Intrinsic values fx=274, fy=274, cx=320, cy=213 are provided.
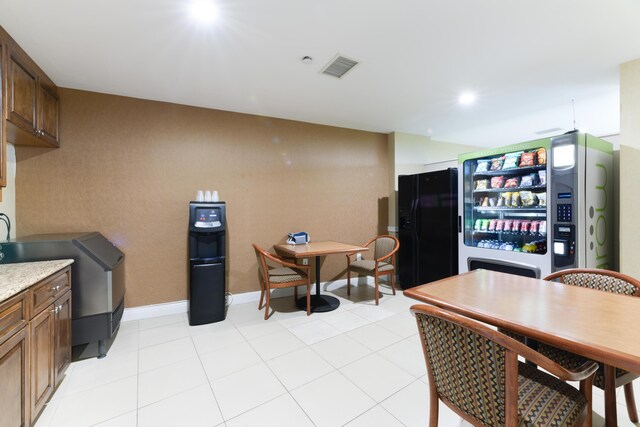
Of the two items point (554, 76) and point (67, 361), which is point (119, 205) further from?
point (554, 76)

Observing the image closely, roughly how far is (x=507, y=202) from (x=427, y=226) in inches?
43.2

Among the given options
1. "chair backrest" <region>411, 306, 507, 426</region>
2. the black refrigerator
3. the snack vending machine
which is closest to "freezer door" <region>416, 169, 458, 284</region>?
the black refrigerator

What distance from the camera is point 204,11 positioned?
6.30ft

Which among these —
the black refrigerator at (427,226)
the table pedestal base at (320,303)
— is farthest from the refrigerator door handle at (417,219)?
the table pedestal base at (320,303)

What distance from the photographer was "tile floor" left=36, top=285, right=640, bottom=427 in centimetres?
178

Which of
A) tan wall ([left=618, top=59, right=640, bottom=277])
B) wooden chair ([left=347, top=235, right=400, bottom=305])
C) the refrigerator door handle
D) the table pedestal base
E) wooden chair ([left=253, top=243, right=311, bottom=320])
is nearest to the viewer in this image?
tan wall ([left=618, top=59, right=640, bottom=277])

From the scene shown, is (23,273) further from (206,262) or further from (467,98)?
(467,98)

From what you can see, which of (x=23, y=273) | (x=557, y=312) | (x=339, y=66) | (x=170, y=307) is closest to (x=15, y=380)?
(x=23, y=273)

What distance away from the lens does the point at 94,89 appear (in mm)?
3068

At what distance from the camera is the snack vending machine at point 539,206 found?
2.60m

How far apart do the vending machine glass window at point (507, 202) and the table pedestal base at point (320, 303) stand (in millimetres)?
1913

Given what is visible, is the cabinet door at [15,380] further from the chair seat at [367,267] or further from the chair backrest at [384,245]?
the chair backrest at [384,245]

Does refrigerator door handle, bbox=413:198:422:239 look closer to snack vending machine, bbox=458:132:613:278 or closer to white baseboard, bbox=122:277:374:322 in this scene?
snack vending machine, bbox=458:132:613:278

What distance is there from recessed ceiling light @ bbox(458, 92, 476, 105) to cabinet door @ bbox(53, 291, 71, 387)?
4490 millimetres
